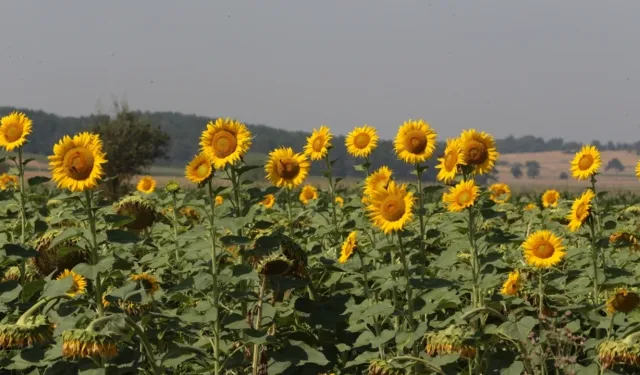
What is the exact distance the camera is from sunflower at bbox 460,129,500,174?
17.4ft

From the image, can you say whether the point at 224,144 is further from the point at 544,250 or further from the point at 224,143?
the point at 544,250

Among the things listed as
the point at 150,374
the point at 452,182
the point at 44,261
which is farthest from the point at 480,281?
the point at 44,261

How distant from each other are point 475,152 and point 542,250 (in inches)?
32.1

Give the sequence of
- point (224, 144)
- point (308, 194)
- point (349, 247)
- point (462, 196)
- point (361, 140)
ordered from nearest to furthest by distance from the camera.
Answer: point (224, 144), point (462, 196), point (349, 247), point (361, 140), point (308, 194)

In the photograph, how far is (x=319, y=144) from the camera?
690 centimetres

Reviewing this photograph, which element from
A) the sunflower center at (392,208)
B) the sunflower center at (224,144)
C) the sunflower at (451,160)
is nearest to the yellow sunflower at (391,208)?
the sunflower center at (392,208)

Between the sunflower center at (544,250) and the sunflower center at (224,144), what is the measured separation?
2.19 meters

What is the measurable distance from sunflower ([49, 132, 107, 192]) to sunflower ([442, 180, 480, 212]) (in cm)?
206

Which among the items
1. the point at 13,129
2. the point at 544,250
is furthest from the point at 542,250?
the point at 13,129

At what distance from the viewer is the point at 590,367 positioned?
4992 mm

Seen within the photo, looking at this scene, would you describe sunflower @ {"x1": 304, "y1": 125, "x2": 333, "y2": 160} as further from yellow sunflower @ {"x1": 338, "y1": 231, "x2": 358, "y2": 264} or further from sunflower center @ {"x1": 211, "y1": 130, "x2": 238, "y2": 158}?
sunflower center @ {"x1": 211, "y1": 130, "x2": 238, "y2": 158}

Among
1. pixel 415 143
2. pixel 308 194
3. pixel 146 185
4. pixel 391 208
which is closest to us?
pixel 391 208

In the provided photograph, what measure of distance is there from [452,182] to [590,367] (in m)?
1.43

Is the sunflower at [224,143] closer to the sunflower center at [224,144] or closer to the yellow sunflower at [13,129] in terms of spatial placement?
the sunflower center at [224,144]
